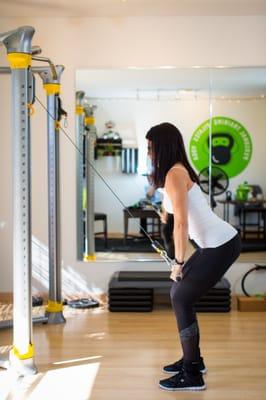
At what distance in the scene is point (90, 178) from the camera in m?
4.59

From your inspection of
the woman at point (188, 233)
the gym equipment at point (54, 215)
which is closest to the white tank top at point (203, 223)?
the woman at point (188, 233)

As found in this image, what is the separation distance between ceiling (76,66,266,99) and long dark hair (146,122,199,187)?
1961 millimetres

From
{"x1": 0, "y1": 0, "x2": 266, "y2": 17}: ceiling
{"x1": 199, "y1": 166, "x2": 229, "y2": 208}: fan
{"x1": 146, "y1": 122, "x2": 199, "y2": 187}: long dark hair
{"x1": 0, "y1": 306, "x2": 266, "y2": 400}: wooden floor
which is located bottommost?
{"x1": 0, "y1": 306, "x2": 266, "y2": 400}: wooden floor

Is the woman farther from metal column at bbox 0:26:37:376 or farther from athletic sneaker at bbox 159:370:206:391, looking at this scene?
metal column at bbox 0:26:37:376

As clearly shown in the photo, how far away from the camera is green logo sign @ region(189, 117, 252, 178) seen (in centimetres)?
455

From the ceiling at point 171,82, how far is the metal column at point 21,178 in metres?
1.69

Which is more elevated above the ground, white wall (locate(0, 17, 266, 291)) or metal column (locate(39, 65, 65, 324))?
white wall (locate(0, 17, 266, 291))

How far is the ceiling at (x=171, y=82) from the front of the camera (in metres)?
4.41

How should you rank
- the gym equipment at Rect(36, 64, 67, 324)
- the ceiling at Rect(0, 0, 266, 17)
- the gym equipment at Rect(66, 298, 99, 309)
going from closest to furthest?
1. the gym equipment at Rect(36, 64, 67, 324)
2. the ceiling at Rect(0, 0, 266, 17)
3. the gym equipment at Rect(66, 298, 99, 309)

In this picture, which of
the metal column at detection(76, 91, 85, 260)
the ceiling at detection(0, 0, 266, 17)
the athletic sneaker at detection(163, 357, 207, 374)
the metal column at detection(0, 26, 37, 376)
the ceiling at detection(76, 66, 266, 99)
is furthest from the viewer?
the metal column at detection(76, 91, 85, 260)

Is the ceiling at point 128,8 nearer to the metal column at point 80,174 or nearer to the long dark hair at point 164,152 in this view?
the metal column at point 80,174

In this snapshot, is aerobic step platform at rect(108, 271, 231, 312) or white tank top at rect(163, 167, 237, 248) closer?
white tank top at rect(163, 167, 237, 248)

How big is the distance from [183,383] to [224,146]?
2461mm

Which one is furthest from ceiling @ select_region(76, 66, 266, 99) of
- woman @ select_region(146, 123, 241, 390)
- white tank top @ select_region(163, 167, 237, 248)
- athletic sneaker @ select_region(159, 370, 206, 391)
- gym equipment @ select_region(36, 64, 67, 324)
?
athletic sneaker @ select_region(159, 370, 206, 391)
